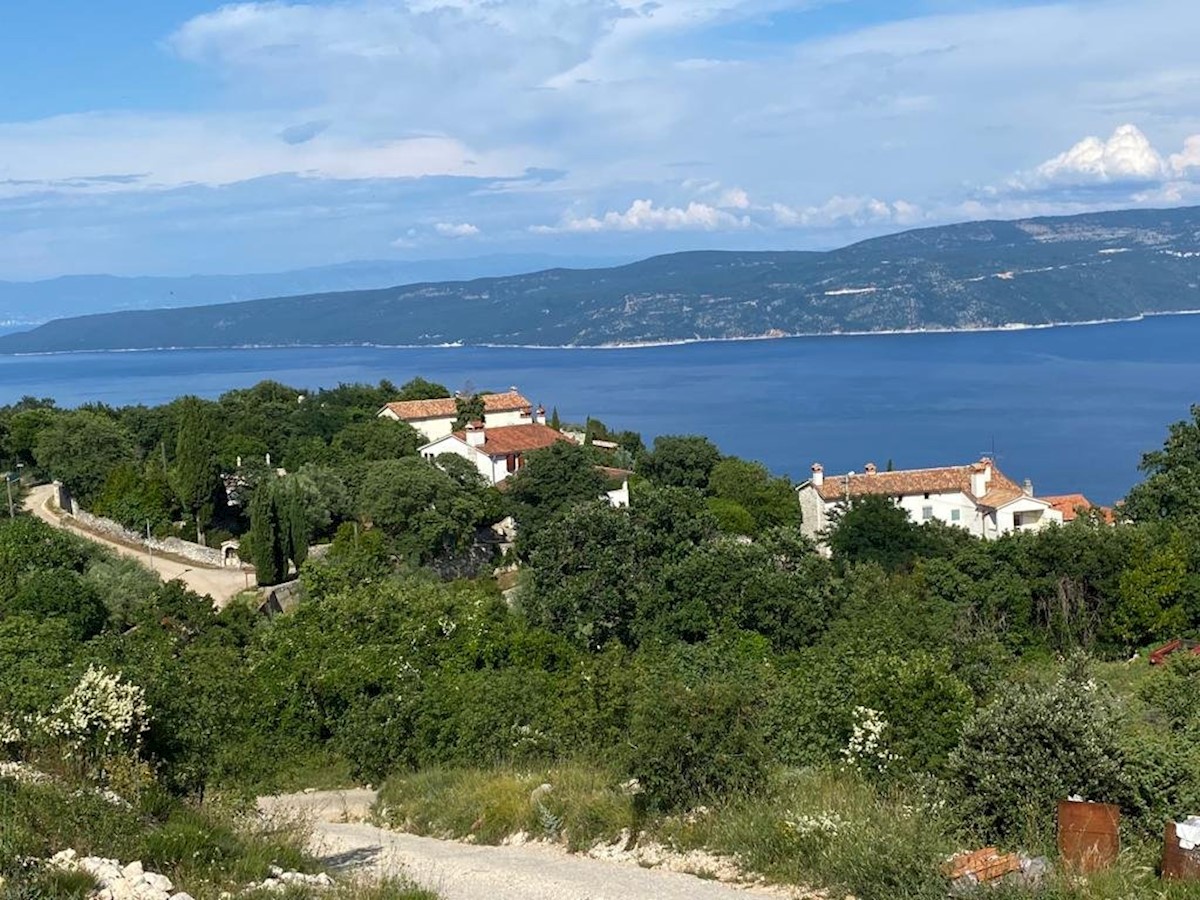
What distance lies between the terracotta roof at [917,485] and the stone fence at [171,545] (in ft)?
63.5

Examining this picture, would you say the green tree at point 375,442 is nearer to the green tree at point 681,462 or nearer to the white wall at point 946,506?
the green tree at point 681,462

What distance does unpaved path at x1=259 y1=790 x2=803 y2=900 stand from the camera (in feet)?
25.8

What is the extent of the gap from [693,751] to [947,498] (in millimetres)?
34537

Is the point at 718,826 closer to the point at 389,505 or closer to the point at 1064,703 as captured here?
the point at 1064,703

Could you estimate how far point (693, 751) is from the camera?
9.27m

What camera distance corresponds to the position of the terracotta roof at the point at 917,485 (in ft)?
134

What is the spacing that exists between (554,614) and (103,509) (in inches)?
883

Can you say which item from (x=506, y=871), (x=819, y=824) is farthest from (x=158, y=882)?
(x=819, y=824)

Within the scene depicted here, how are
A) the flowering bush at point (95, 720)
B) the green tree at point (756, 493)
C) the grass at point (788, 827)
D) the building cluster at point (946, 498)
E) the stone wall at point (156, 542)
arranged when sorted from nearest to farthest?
1. the grass at point (788, 827)
2. the flowering bush at point (95, 720)
3. the stone wall at point (156, 542)
4. the green tree at point (756, 493)
5. the building cluster at point (946, 498)

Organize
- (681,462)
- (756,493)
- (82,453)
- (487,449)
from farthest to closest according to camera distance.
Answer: (487,449)
(681,462)
(82,453)
(756,493)

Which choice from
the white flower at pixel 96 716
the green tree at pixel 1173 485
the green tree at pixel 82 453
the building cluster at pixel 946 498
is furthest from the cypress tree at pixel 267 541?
the white flower at pixel 96 716

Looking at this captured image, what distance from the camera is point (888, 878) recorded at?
720 cm

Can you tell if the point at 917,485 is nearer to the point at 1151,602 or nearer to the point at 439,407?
the point at 1151,602

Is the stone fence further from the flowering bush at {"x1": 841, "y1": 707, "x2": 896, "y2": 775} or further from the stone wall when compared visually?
the flowering bush at {"x1": 841, "y1": 707, "x2": 896, "y2": 775}
